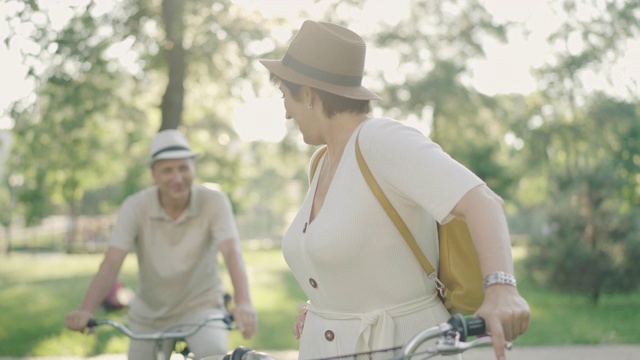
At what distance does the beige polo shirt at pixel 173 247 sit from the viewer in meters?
5.75

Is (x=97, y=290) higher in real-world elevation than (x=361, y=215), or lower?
lower

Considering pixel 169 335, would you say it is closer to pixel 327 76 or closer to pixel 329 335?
pixel 329 335

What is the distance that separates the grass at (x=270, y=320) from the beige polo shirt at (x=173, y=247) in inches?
265

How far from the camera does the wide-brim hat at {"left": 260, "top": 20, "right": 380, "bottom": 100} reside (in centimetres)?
317

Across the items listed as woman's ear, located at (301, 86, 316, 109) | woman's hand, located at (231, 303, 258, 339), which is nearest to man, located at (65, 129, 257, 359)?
woman's hand, located at (231, 303, 258, 339)

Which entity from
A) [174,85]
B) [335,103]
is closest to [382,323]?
[335,103]

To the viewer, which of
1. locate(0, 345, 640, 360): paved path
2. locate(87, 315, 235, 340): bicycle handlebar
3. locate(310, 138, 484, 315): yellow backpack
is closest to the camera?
locate(310, 138, 484, 315): yellow backpack

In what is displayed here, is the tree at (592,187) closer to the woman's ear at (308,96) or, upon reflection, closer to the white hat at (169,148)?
the white hat at (169,148)

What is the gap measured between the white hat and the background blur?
4819mm

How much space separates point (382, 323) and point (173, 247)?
2986 mm

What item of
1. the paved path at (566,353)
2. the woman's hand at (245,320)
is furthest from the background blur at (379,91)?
the woman's hand at (245,320)

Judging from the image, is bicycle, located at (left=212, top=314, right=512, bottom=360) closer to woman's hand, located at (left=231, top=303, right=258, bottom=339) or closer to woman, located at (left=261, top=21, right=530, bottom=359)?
woman, located at (left=261, top=21, right=530, bottom=359)

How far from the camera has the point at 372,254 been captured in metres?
2.98

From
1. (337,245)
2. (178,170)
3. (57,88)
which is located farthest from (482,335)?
(57,88)
